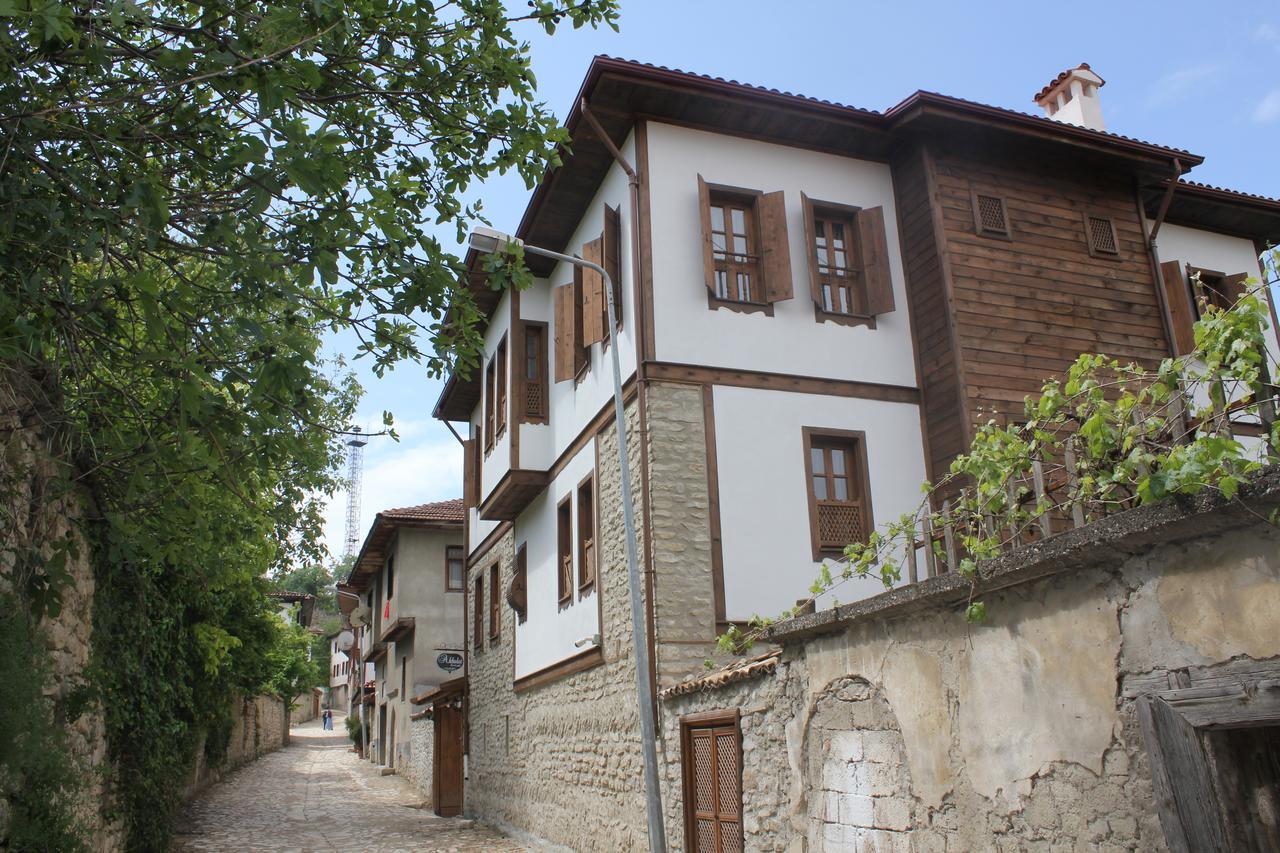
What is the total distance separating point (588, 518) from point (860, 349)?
406 centimetres

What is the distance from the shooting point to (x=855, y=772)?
610 cm

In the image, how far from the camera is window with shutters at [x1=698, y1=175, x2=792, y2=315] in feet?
37.2

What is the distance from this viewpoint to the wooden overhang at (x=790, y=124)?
1138 centimetres

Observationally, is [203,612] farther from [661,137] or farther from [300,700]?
[300,700]

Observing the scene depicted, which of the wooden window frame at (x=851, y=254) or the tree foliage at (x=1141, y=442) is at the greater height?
the wooden window frame at (x=851, y=254)

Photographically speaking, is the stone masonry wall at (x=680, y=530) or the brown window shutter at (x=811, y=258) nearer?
the stone masonry wall at (x=680, y=530)

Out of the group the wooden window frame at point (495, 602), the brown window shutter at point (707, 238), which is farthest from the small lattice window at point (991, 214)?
the wooden window frame at point (495, 602)

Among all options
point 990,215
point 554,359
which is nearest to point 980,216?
point 990,215

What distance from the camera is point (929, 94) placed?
464 inches

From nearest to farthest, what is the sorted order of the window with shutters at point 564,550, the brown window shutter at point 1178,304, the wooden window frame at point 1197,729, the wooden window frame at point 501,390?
the wooden window frame at point 1197,729 < the brown window shutter at point 1178,304 < the window with shutters at point 564,550 < the wooden window frame at point 501,390

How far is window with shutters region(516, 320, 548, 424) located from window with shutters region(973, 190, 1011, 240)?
640 cm

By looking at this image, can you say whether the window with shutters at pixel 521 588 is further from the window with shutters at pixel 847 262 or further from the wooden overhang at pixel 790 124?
the window with shutters at pixel 847 262

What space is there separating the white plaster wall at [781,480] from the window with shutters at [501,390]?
18.3ft

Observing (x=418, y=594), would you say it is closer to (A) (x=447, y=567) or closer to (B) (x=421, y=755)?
(A) (x=447, y=567)
